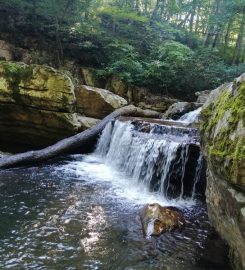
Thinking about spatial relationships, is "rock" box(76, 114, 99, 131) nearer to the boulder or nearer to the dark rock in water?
the boulder

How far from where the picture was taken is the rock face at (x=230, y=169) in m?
2.83

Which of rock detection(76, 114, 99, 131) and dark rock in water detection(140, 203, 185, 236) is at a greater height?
rock detection(76, 114, 99, 131)

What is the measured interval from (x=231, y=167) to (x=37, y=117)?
7.76 meters

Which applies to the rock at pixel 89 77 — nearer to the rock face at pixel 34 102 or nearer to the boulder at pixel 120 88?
the boulder at pixel 120 88

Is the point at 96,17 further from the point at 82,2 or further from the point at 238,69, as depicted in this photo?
the point at 238,69

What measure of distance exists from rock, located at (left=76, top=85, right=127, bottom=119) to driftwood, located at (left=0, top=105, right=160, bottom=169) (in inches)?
35.4

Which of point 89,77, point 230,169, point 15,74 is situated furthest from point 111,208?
point 89,77

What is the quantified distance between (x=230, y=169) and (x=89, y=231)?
8.60 feet

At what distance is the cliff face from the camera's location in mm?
9266

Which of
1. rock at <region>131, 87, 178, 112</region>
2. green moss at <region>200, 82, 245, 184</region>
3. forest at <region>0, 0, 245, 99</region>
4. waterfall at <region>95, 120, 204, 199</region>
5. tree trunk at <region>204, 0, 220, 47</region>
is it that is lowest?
waterfall at <region>95, 120, 204, 199</region>

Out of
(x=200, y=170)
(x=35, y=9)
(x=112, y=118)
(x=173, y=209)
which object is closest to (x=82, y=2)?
(x=35, y=9)

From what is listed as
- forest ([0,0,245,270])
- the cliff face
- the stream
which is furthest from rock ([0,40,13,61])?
the stream

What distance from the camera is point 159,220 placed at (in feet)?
16.0

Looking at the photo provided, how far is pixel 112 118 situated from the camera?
10.9 meters
